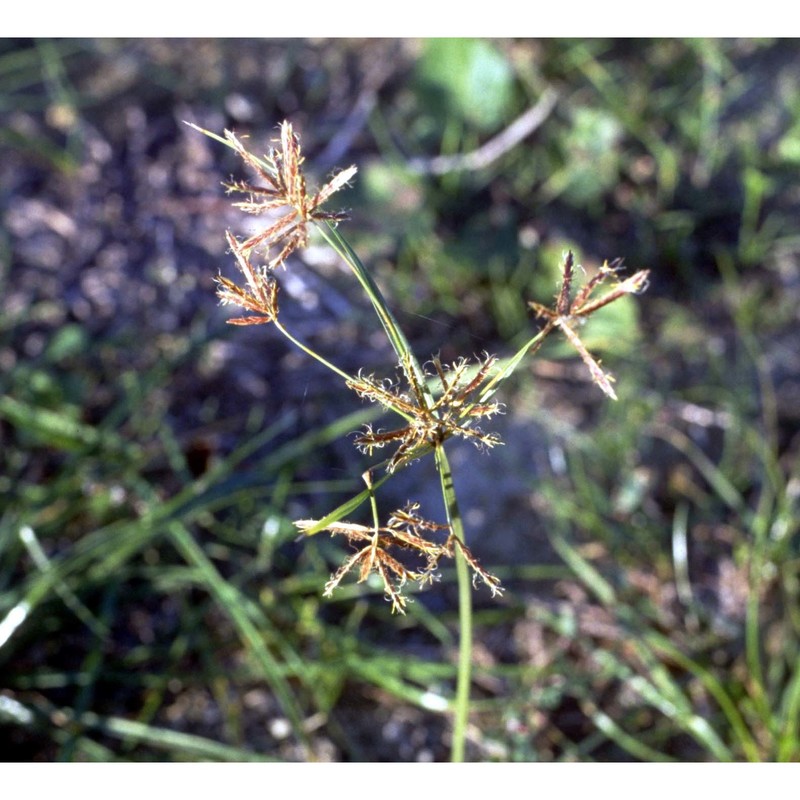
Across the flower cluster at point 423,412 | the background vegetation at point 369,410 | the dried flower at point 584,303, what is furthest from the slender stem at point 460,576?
the background vegetation at point 369,410

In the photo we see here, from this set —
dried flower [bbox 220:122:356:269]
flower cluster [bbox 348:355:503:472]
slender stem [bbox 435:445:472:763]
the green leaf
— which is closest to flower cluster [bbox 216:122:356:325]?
dried flower [bbox 220:122:356:269]

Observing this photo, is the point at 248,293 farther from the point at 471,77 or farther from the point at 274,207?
the point at 471,77

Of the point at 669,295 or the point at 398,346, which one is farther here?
the point at 669,295

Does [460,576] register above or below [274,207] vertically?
below

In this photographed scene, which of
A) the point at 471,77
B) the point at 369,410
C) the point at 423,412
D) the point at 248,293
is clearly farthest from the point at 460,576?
the point at 471,77

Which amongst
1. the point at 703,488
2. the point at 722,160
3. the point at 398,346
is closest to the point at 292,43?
the point at 722,160

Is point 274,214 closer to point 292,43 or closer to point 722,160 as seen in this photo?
point 292,43

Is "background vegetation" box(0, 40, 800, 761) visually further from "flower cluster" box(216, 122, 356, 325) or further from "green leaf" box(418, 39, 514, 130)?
"flower cluster" box(216, 122, 356, 325)

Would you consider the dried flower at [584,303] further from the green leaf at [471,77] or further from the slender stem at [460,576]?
the green leaf at [471,77]
